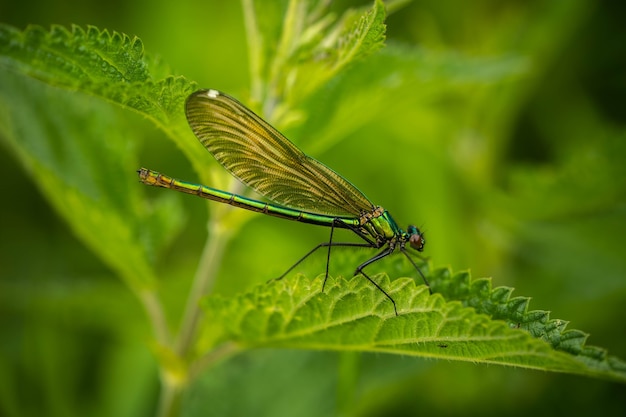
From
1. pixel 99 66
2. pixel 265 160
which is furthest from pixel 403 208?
pixel 99 66

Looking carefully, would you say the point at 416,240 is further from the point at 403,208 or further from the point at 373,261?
the point at 403,208

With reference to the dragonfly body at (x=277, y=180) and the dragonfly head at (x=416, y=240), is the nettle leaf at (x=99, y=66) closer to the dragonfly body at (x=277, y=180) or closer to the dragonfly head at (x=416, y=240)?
the dragonfly body at (x=277, y=180)

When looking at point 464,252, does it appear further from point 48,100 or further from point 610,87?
point 48,100

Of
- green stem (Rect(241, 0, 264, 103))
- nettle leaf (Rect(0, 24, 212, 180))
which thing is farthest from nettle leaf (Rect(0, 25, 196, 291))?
green stem (Rect(241, 0, 264, 103))

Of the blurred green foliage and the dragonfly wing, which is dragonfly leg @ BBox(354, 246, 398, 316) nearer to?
the blurred green foliage

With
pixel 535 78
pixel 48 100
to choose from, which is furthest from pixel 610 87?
pixel 48 100

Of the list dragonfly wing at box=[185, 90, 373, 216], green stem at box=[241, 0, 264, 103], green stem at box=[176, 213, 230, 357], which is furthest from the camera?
green stem at box=[176, 213, 230, 357]
